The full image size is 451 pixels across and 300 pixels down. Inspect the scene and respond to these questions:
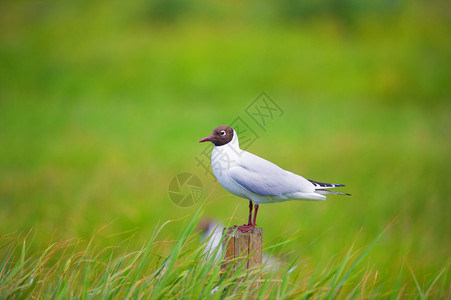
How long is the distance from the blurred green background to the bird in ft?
4.12

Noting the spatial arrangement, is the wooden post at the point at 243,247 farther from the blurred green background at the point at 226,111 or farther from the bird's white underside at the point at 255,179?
the blurred green background at the point at 226,111

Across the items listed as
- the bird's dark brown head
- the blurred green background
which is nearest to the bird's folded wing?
the bird's dark brown head

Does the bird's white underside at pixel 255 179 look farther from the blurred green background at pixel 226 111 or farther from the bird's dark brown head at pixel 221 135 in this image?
the blurred green background at pixel 226 111

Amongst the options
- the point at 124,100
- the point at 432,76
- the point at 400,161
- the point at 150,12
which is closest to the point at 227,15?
the point at 150,12

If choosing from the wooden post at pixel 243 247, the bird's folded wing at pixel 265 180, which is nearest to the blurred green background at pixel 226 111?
the wooden post at pixel 243 247

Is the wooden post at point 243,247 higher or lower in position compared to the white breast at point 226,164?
lower

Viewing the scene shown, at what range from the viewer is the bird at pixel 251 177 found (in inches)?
138

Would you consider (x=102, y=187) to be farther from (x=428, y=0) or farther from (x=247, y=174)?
(x=428, y=0)

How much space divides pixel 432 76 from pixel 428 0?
5826mm

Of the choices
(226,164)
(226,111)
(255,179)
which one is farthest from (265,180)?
(226,111)

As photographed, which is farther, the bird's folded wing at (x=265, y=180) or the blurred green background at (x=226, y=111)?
the blurred green background at (x=226, y=111)

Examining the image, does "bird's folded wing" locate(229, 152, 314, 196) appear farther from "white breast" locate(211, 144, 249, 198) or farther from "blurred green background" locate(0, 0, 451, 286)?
"blurred green background" locate(0, 0, 451, 286)

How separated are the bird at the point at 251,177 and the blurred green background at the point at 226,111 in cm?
126

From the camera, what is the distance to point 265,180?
3.52 metres
